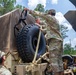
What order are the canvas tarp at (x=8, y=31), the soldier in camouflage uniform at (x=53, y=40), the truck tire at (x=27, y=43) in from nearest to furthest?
the soldier in camouflage uniform at (x=53, y=40), the truck tire at (x=27, y=43), the canvas tarp at (x=8, y=31)

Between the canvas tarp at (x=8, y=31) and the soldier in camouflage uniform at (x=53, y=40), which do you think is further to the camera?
the canvas tarp at (x=8, y=31)

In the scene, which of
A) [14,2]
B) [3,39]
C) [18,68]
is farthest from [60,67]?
[14,2]

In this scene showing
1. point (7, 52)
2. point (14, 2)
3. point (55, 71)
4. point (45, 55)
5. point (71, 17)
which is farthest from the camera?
point (14, 2)

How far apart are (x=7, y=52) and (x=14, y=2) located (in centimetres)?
2118

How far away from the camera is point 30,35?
259 inches

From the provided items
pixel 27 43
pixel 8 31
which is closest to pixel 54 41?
pixel 27 43

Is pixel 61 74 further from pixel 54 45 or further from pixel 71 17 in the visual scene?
pixel 71 17

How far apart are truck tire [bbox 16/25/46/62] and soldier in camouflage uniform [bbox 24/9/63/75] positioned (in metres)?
0.62

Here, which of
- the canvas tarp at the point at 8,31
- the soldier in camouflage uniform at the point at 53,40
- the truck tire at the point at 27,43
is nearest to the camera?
the soldier in camouflage uniform at the point at 53,40

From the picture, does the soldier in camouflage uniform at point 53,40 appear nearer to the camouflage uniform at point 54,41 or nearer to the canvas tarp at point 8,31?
the camouflage uniform at point 54,41

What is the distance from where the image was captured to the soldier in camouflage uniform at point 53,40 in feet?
17.9

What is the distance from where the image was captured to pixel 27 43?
249 inches

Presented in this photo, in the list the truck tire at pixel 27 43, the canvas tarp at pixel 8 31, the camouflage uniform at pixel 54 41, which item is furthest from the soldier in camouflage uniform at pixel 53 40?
the canvas tarp at pixel 8 31

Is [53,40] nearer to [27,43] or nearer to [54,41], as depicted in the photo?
[54,41]
